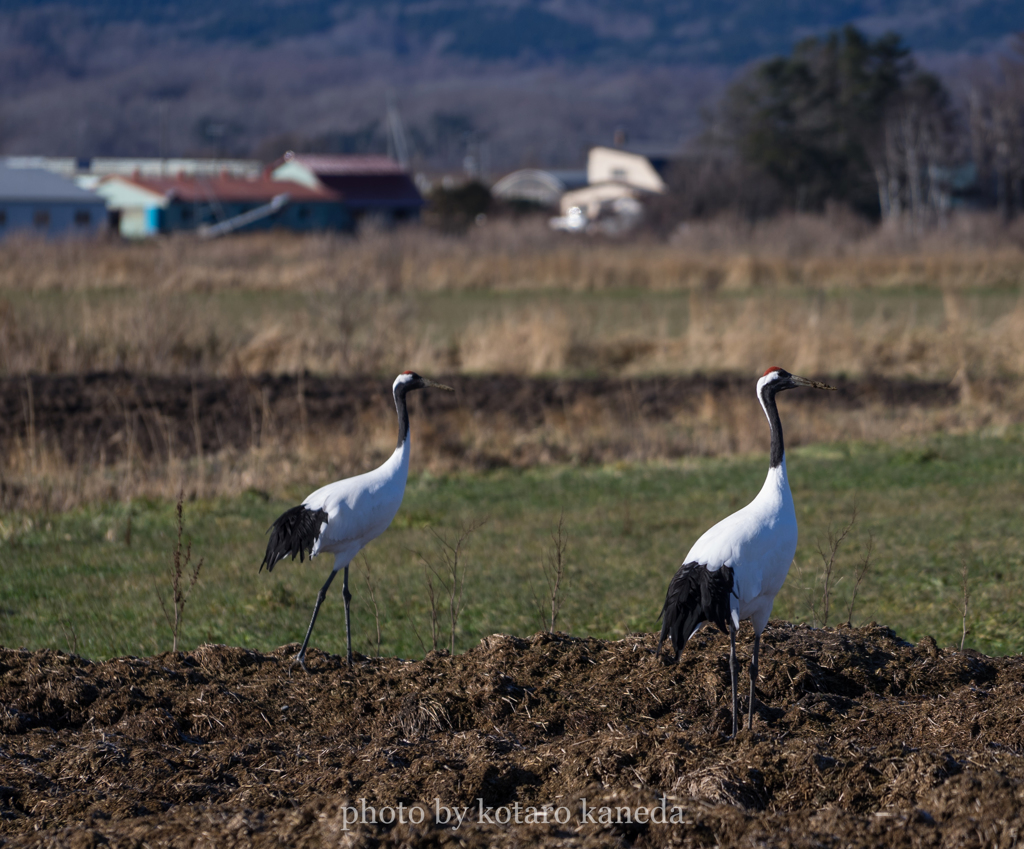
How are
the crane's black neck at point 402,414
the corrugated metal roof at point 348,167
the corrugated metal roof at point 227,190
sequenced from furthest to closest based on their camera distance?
the corrugated metal roof at point 348,167 → the corrugated metal roof at point 227,190 → the crane's black neck at point 402,414

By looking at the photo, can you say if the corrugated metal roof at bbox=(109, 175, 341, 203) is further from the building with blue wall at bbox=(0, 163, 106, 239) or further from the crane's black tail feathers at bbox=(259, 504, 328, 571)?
Answer: the crane's black tail feathers at bbox=(259, 504, 328, 571)

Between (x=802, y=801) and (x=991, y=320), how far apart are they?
2607cm

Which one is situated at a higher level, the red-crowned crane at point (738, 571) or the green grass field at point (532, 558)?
the red-crowned crane at point (738, 571)

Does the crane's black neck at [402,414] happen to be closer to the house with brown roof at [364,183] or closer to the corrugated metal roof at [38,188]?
the house with brown roof at [364,183]

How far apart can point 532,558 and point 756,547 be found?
4.73 meters

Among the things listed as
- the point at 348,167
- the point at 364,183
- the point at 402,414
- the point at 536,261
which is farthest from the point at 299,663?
the point at 348,167

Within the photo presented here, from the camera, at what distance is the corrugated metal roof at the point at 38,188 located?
68.3 m

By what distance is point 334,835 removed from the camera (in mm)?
4285

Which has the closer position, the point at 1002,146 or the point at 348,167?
the point at 1002,146

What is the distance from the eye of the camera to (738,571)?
543 cm

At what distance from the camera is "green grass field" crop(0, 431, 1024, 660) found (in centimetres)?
829

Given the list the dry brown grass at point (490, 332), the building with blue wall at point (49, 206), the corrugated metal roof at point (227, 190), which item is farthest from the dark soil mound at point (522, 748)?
the corrugated metal roof at point (227, 190)

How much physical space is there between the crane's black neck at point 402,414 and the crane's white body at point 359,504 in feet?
0.15

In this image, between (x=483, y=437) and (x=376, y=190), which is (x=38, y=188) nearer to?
(x=376, y=190)
